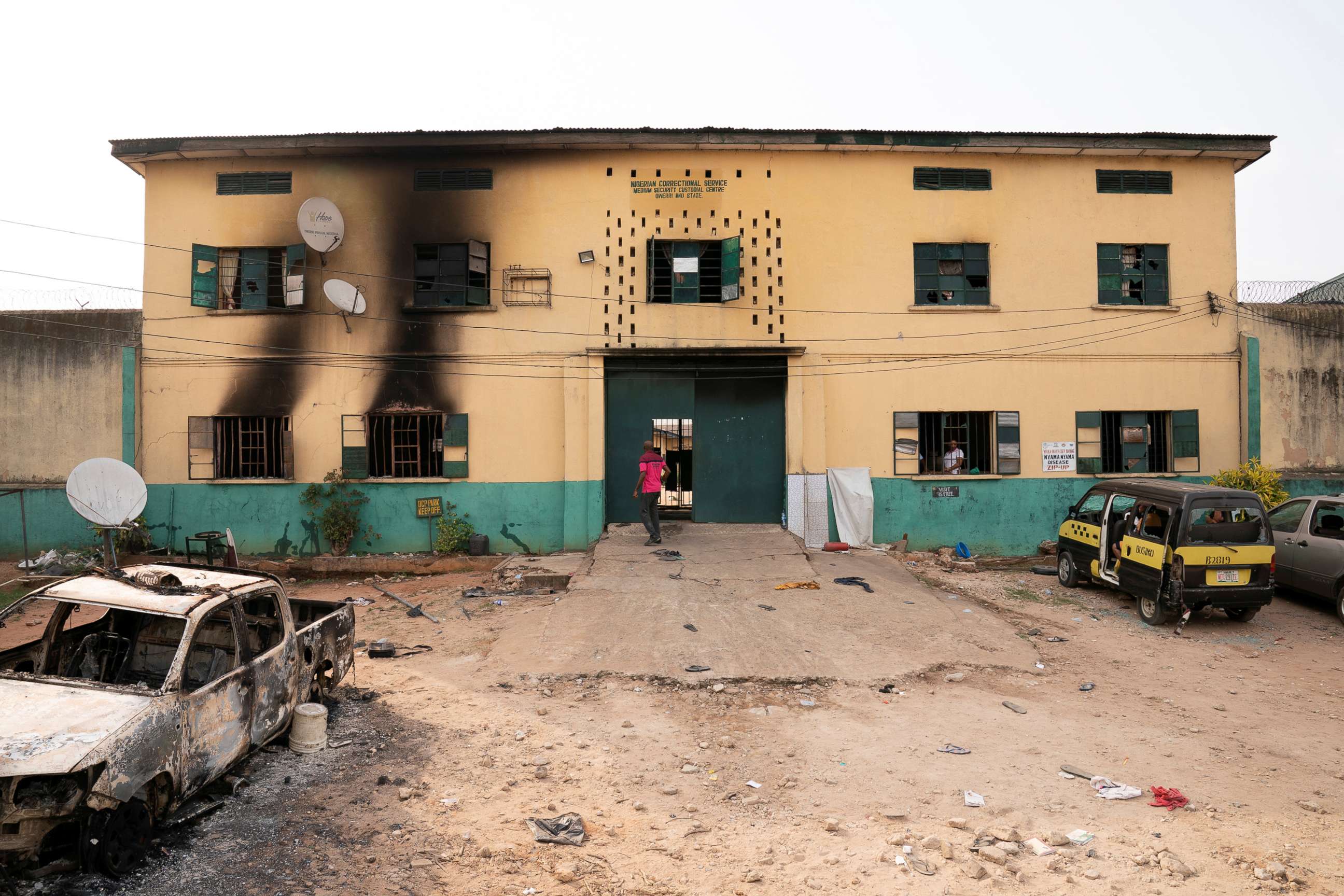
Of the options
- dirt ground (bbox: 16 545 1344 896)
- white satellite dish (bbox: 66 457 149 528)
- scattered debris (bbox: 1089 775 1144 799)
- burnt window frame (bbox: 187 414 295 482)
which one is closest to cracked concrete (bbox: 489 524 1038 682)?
dirt ground (bbox: 16 545 1344 896)

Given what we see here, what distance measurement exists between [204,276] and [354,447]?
4.22 metres

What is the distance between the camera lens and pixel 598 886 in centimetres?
406

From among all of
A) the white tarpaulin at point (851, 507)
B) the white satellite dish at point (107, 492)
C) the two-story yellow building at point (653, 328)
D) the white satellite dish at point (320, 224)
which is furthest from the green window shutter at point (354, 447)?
the white tarpaulin at point (851, 507)

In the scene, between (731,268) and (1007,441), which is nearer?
(731,268)

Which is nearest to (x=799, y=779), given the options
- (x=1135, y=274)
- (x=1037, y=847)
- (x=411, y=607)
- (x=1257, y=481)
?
(x=1037, y=847)

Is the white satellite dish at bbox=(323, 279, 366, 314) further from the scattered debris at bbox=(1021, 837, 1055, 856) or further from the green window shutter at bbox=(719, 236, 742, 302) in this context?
the scattered debris at bbox=(1021, 837, 1055, 856)

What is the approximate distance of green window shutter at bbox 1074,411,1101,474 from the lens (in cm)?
1448

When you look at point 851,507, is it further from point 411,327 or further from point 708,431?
point 411,327

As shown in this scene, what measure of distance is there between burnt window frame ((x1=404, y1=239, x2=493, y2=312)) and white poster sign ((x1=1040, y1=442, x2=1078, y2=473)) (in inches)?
425

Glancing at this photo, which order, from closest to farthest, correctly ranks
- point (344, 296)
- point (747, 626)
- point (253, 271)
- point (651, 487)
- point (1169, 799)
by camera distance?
point (1169, 799) → point (747, 626) → point (651, 487) → point (344, 296) → point (253, 271)

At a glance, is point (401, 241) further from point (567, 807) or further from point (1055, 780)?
point (1055, 780)

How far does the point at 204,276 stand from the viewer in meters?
Answer: 14.2

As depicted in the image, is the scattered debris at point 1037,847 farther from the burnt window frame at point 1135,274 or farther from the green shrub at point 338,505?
the burnt window frame at point 1135,274

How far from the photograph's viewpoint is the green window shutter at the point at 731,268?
44.7 ft
